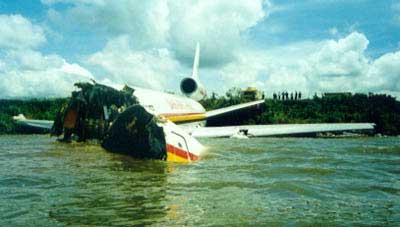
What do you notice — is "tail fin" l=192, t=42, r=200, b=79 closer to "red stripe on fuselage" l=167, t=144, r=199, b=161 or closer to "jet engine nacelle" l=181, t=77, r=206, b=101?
"jet engine nacelle" l=181, t=77, r=206, b=101

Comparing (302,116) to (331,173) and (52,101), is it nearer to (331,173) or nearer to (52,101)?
(52,101)

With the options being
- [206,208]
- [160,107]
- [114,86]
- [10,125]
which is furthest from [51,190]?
[10,125]

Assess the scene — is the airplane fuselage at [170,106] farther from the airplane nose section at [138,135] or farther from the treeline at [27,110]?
the treeline at [27,110]

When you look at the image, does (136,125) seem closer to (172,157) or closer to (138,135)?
(138,135)

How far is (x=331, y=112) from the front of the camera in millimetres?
42469

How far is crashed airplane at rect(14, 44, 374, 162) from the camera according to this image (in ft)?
35.9

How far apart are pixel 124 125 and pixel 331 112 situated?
1352 inches

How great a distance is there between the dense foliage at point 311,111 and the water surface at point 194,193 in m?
29.3

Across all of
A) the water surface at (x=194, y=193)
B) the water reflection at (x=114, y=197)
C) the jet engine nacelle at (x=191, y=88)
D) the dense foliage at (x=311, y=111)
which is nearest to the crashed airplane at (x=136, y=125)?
the water surface at (x=194, y=193)

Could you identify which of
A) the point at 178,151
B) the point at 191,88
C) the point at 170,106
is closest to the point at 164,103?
the point at 170,106

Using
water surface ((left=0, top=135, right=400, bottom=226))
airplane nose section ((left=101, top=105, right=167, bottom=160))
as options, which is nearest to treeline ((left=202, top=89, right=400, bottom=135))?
airplane nose section ((left=101, top=105, right=167, bottom=160))

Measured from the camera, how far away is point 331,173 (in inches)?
348

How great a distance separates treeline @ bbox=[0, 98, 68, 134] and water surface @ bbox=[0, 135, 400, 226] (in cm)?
2682

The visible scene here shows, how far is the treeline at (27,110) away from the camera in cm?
3472
